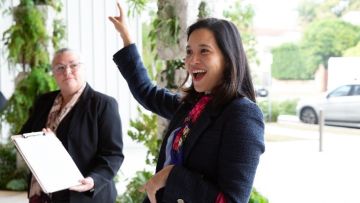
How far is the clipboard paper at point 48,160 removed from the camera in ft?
6.22

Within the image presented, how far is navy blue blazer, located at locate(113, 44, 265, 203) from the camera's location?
1111mm

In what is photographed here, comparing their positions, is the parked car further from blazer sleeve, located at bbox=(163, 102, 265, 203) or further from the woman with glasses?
blazer sleeve, located at bbox=(163, 102, 265, 203)

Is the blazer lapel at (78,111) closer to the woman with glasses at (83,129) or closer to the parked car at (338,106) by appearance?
the woman with glasses at (83,129)

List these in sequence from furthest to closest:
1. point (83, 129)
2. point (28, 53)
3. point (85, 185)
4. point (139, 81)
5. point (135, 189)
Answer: point (28, 53)
point (135, 189)
point (83, 129)
point (85, 185)
point (139, 81)

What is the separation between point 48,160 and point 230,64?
43.5 inches

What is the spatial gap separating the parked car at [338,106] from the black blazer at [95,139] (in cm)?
331

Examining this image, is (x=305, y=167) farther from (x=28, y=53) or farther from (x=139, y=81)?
(x=139, y=81)

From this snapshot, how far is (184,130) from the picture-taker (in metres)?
1.27

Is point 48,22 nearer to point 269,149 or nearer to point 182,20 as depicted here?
point 182,20

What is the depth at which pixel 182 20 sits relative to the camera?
299 centimetres

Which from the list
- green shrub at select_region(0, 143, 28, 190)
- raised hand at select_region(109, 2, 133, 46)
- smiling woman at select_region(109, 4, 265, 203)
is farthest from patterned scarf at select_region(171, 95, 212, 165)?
green shrub at select_region(0, 143, 28, 190)

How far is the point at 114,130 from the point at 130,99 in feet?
19.7

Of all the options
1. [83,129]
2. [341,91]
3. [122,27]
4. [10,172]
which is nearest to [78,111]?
[83,129]

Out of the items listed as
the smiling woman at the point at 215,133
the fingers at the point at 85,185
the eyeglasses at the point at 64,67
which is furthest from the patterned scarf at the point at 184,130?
the eyeglasses at the point at 64,67
